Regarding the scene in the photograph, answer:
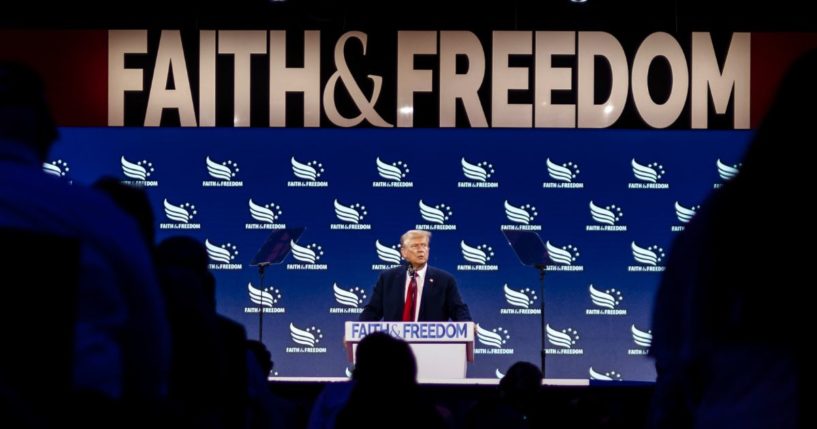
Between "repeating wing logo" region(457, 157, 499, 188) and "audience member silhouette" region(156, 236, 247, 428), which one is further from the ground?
"repeating wing logo" region(457, 157, 499, 188)

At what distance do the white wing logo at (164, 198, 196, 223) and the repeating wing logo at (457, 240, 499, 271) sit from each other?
2.35 meters

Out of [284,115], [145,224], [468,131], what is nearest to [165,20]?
[284,115]

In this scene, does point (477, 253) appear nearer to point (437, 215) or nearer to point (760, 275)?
point (437, 215)

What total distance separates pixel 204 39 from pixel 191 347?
8.22 m

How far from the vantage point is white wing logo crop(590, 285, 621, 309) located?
9.60m

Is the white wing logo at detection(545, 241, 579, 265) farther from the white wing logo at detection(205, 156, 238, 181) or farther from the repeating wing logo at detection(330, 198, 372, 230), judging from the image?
the white wing logo at detection(205, 156, 238, 181)

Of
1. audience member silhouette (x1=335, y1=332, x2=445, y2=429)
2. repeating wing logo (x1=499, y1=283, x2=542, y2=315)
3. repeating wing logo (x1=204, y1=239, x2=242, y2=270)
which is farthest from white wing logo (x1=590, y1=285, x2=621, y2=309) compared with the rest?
audience member silhouette (x1=335, y1=332, x2=445, y2=429)

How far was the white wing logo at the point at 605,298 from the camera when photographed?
9.60 metres

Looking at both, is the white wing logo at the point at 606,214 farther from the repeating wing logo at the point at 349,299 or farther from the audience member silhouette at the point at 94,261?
the audience member silhouette at the point at 94,261

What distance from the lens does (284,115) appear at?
10.1 metres

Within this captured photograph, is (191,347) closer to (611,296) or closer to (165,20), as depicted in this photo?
(611,296)

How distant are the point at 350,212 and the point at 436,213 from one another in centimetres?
75

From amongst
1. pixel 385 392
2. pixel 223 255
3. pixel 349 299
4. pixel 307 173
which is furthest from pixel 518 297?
pixel 385 392

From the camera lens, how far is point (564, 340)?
9555 mm
